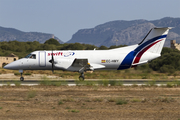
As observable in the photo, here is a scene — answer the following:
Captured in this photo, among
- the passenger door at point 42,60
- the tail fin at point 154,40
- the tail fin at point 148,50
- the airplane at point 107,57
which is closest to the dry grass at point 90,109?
the airplane at point 107,57

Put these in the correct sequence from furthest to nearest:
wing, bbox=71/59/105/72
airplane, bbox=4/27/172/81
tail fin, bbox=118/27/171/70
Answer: tail fin, bbox=118/27/171/70, airplane, bbox=4/27/172/81, wing, bbox=71/59/105/72

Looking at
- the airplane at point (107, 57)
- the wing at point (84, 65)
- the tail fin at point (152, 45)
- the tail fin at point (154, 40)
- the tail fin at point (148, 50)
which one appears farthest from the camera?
the tail fin at point (154, 40)

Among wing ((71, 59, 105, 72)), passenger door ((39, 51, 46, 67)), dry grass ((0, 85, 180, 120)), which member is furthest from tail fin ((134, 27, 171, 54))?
dry grass ((0, 85, 180, 120))

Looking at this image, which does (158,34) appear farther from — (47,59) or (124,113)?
(124,113)

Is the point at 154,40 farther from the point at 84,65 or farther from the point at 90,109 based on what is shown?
the point at 90,109

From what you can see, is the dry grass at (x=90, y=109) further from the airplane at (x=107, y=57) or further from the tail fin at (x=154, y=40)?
the tail fin at (x=154, y=40)

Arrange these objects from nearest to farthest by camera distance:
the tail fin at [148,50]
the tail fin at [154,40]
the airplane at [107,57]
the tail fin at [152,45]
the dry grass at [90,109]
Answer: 1. the dry grass at [90,109]
2. the airplane at [107,57]
3. the tail fin at [148,50]
4. the tail fin at [152,45]
5. the tail fin at [154,40]

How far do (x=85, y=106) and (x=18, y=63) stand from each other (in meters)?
18.3

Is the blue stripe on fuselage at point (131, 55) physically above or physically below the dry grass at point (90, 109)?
above

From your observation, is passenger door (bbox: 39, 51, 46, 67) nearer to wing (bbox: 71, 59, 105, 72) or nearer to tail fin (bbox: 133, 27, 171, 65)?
wing (bbox: 71, 59, 105, 72)

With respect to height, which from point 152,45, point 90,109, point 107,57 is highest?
point 152,45

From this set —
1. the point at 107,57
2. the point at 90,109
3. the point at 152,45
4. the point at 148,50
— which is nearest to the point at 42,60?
the point at 107,57

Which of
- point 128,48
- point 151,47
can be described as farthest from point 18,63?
point 151,47

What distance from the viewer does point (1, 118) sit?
11195 mm
